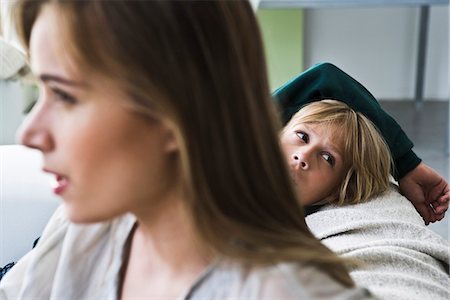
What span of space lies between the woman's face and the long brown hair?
0.02 meters

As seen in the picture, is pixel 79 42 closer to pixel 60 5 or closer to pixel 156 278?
pixel 60 5

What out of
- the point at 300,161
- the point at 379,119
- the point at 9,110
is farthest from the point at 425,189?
the point at 9,110

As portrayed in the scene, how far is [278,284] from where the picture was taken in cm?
64

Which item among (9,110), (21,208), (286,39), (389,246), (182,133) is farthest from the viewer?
(286,39)

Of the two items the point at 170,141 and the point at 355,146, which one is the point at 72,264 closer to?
the point at 170,141

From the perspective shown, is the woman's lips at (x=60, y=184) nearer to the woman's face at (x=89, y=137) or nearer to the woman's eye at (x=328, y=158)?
the woman's face at (x=89, y=137)

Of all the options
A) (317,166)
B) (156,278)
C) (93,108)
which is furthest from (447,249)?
(93,108)

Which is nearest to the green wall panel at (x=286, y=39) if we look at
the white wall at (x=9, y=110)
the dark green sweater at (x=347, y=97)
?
the white wall at (x=9, y=110)

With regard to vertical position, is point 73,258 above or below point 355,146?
above

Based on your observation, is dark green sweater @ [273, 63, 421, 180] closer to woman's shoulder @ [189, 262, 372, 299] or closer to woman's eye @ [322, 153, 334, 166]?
woman's eye @ [322, 153, 334, 166]

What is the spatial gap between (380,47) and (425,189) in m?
2.45

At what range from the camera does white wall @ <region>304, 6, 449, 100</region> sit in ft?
12.2

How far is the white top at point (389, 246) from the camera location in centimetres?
100

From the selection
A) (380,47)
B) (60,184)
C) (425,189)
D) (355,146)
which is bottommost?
(380,47)
